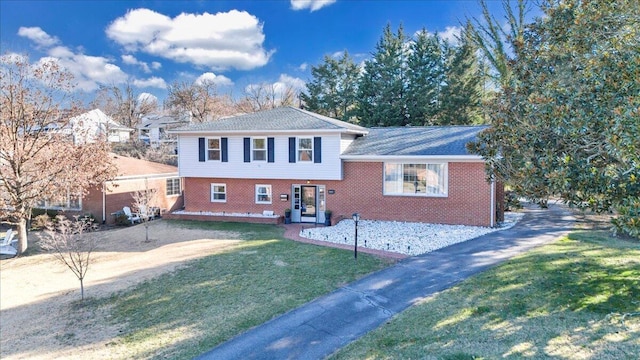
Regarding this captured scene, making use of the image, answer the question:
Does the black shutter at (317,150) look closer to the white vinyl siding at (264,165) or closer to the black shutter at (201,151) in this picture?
the white vinyl siding at (264,165)

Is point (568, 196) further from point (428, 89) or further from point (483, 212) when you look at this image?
point (428, 89)

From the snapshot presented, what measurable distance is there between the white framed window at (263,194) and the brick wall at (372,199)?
23cm

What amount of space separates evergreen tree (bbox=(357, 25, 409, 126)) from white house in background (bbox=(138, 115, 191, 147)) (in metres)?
23.1

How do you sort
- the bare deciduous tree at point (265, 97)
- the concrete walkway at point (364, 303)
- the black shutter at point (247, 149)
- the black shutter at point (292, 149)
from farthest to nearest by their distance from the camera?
the bare deciduous tree at point (265, 97), the black shutter at point (247, 149), the black shutter at point (292, 149), the concrete walkway at point (364, 303)

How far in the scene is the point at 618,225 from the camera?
4594 mm

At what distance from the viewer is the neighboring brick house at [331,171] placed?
1753 centimetres

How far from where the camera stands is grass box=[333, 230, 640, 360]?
6.16 m

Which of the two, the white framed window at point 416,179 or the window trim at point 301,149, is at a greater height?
the window trim at point 301,149

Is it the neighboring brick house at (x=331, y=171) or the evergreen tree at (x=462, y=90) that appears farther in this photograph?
the evergreen tree at (x=462, y=90)

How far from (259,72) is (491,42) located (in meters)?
36.9

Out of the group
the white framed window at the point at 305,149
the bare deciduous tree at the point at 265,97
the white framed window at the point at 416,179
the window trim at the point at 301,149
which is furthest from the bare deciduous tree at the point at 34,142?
the bare deciduous tree at the point at 265,97

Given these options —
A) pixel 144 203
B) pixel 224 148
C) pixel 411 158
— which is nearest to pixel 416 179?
pixel 411 158

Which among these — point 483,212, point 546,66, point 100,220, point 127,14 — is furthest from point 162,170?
point 546,66

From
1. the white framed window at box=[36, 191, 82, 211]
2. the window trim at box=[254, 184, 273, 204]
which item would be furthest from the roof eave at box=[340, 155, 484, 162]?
the white framed window at box=[36, 191, 82, 211]
